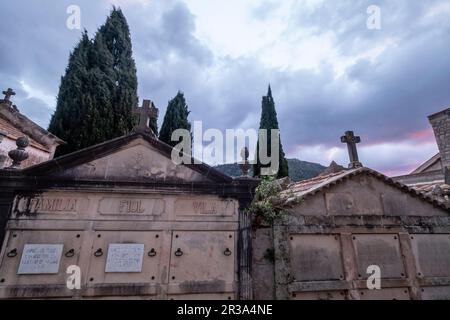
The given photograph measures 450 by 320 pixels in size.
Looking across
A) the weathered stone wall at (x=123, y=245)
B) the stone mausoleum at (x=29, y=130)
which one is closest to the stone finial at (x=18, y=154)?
the weathered stone wall at (x=123, y=245)

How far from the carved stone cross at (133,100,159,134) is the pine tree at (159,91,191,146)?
12517 millimetres

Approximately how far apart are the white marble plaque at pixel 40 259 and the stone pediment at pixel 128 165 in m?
1.42

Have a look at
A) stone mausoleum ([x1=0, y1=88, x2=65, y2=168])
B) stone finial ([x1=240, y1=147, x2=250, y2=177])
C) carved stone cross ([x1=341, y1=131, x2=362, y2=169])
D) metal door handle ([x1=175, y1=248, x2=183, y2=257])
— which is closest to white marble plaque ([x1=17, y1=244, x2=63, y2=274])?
metal door handle ([x1=175, y1=248, x2=183, y2=257])

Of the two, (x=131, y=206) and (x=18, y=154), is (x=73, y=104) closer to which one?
(x=18, y=154)

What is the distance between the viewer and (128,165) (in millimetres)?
5430

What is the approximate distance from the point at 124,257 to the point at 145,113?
11.0 feet

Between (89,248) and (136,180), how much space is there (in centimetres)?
159

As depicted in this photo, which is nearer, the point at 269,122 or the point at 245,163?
the point at 245,163

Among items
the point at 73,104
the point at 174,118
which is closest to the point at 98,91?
the point at 73,104

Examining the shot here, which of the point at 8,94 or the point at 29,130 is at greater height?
the point at 8,94

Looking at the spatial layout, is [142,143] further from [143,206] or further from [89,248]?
[89,248]

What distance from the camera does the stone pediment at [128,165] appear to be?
5148 mm

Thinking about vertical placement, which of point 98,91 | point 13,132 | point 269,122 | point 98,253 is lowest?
point 98,253

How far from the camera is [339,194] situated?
635cm
